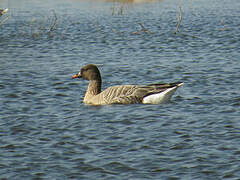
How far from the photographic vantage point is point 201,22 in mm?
36719

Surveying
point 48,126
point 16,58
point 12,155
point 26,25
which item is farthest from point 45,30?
point 12,155

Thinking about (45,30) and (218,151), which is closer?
(218,151)

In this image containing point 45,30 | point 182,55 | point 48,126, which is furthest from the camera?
point 45,30

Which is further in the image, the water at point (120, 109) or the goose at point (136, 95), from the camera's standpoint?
the goose at point (136, 95)

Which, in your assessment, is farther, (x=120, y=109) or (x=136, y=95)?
(x=136, y=95)

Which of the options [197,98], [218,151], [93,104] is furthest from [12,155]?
[197,98]

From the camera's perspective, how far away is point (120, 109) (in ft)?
48.9

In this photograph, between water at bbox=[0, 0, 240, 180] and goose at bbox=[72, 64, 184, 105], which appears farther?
goose at bbox=[72, 64, 184, 105]

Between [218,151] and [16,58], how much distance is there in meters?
16.1

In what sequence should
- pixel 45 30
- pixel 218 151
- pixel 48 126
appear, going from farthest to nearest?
pixel 45 30, pixel 48 126, pixel 218 151

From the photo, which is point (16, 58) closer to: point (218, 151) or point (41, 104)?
point (41, 104)

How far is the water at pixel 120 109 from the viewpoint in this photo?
10.1 meters

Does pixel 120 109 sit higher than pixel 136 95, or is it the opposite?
pixel 136 95

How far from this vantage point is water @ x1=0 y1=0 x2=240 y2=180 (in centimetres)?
1007
